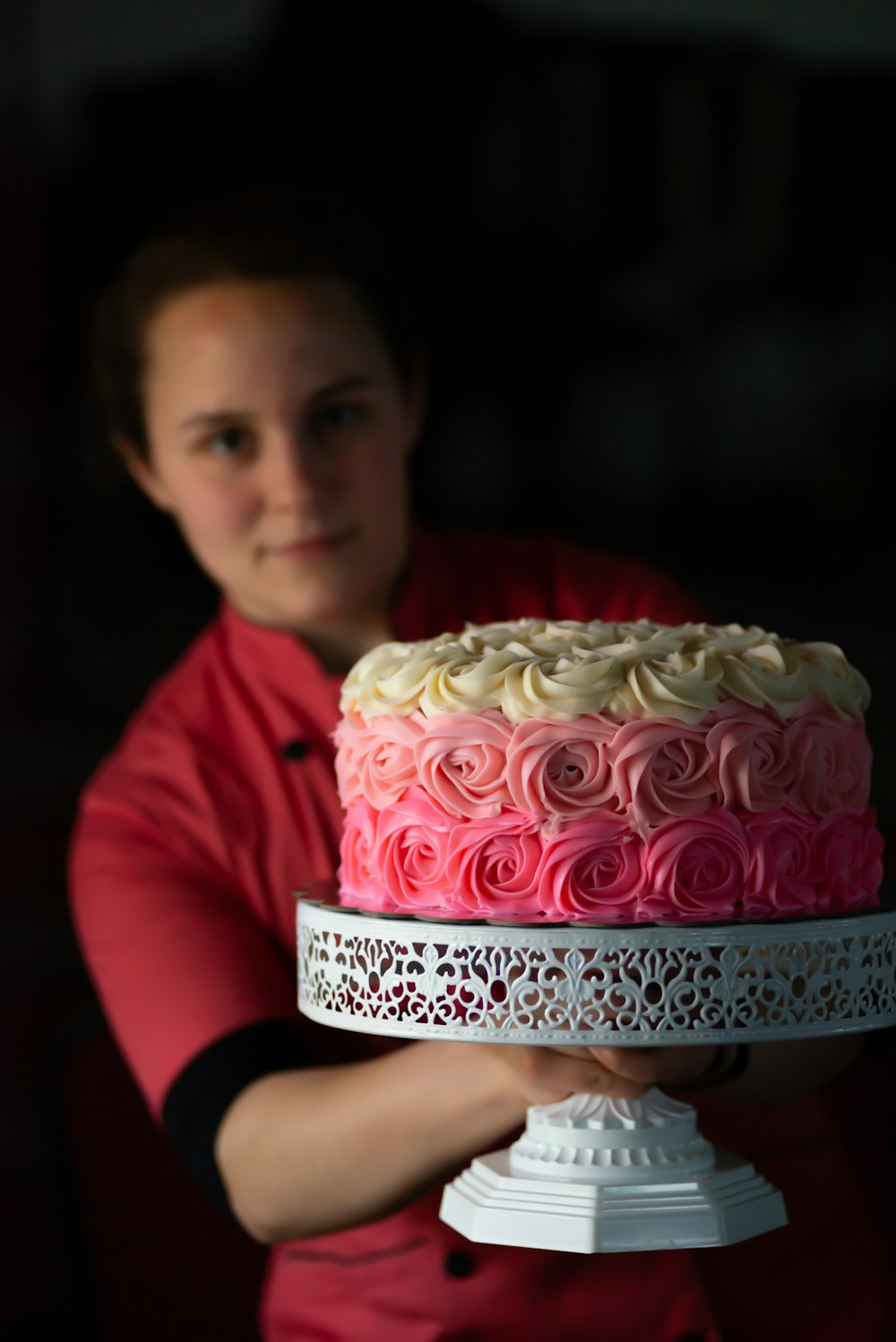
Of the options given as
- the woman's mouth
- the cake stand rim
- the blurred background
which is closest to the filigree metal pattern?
the cake stand rim

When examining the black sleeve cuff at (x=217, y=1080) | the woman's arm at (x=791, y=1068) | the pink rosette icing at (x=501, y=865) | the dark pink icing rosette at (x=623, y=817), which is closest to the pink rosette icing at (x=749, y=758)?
the dark pink icing rosette at (x=623, y=817)

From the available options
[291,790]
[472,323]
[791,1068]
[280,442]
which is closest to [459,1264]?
[791,1068]

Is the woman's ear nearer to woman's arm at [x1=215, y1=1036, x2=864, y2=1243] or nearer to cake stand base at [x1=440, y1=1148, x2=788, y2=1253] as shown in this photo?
woman's arm at [x1=215, y1=1036, x2=864, y2=1243]

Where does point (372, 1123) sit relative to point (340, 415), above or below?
below

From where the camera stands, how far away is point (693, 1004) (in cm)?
100

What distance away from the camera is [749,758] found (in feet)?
3.34

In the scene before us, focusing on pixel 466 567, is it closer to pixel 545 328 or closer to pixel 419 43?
pixel 545 328

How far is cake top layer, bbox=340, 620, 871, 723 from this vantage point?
1019mm

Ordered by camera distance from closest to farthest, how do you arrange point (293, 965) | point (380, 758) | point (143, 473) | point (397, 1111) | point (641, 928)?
point (641, 928), point (380, 758), point (397, 1111), point (293, 965), point (143, 473)

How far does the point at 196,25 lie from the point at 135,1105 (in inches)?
45.4

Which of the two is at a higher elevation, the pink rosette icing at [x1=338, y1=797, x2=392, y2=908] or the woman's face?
the woman's face

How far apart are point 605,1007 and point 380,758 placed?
0.23m

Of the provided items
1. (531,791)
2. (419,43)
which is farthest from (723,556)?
(531,791)

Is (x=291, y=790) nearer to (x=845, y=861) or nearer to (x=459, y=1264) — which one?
(x=459, y=1264)
